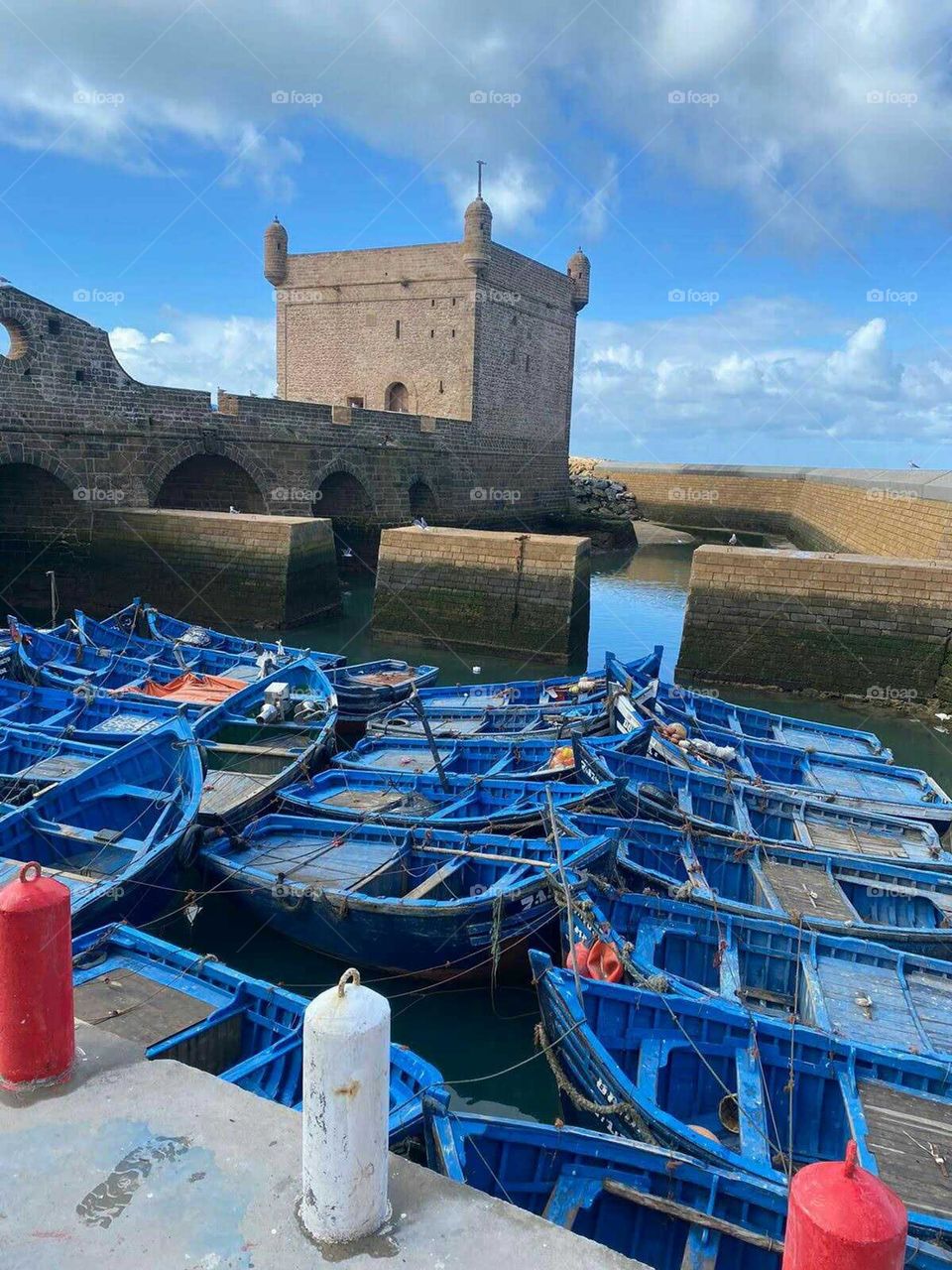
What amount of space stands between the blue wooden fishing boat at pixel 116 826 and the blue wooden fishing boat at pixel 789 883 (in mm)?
3523

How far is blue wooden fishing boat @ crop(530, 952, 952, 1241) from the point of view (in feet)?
16.4

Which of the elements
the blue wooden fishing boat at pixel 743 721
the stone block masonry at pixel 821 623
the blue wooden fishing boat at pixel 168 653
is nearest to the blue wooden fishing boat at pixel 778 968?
the blue wooden fishing boat at pixel 743 721

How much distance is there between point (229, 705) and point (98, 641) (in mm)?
4895

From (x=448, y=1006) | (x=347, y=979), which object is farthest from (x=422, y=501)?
(x=347, y=979)

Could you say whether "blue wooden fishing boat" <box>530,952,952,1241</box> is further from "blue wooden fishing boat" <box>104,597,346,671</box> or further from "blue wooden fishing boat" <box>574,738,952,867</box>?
"blue wooden fishing boat" <box>104,597,346,671</box>

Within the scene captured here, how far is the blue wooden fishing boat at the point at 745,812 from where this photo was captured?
29.8 feet

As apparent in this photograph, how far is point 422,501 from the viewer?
33.0 meters

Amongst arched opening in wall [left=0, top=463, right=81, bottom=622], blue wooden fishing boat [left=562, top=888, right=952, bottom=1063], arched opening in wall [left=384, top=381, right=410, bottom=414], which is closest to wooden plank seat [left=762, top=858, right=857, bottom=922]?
blue wooden fishing boat [left=562, top=888, right=952, bottom=1063]

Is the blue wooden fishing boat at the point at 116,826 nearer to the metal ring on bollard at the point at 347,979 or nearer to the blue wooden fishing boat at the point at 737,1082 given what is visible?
the blue wooden fishing boat at the point at 737,1082

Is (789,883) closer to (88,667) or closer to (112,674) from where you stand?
(112,674)

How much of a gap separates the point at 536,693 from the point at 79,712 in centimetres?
646

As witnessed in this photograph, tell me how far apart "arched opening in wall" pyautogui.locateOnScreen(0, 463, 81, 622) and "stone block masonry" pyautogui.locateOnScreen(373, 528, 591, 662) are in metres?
7.37

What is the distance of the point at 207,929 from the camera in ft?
28.0

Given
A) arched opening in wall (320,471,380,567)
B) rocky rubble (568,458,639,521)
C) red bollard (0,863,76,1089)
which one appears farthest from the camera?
rocky rubble (568,458,639,521)
